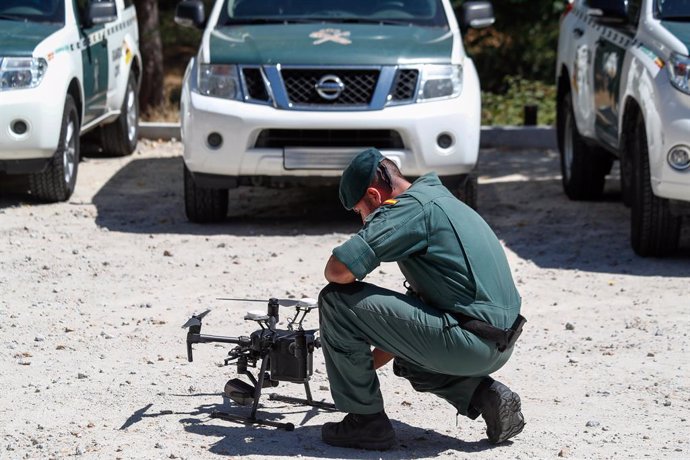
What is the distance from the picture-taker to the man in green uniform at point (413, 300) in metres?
5.16

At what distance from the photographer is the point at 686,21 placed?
353 inches

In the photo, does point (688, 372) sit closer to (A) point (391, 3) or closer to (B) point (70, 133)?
(A) point (391, 3)

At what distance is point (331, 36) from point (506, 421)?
4866mm

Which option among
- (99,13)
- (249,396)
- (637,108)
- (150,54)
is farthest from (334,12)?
(150,54)

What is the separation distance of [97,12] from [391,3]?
2.28m

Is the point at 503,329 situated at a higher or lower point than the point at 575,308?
higher

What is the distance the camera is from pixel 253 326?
23.8 ft

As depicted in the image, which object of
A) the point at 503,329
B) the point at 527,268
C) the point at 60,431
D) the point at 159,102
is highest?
the point at 503,329

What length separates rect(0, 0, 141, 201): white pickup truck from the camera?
9.94 m

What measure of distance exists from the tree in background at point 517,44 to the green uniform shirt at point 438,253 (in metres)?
12.1

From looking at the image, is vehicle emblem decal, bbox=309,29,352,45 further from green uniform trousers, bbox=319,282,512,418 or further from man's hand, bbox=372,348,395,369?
green uniform trousers, bbox=319,282,512,418

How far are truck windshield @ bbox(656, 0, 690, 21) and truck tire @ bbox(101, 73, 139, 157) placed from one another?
17.6ft

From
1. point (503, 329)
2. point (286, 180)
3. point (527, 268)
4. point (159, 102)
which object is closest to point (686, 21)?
point (527, 268)

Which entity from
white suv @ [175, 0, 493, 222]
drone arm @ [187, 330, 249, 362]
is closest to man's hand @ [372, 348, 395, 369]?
drone arm @ [187, 330, 249, 362]
